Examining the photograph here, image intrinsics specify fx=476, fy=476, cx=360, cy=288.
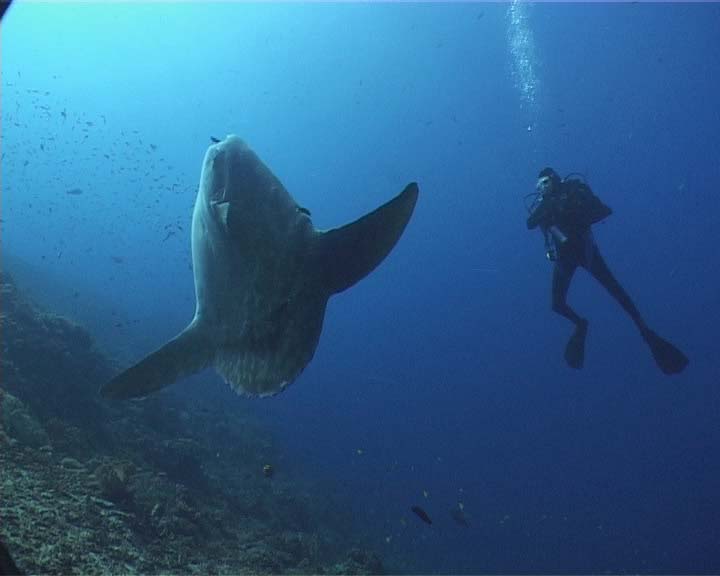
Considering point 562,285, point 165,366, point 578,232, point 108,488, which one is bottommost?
point 108,488

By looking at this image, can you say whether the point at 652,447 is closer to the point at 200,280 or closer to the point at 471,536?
the point at 471,536

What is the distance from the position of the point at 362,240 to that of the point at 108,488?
5.75 meters

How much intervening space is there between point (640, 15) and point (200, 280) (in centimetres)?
5047

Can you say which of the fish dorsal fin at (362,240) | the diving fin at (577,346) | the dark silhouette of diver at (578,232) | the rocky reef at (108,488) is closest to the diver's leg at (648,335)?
the dark silhouette of diver at (578,232)

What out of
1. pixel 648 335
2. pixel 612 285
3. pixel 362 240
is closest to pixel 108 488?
pixel 362 240

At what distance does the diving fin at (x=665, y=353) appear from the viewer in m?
10.4

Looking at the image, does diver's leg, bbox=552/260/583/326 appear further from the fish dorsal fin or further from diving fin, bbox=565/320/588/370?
the fish dorsal fin

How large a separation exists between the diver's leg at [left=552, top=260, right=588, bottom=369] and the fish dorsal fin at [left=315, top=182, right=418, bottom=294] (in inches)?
329

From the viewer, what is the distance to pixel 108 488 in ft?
22.0

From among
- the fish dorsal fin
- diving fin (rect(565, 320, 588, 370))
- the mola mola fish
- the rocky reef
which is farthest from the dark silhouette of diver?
the mola mola fish

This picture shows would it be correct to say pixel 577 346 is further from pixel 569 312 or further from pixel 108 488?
pixel 108 488

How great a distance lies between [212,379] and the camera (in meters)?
27.0

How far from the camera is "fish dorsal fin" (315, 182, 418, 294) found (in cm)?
338

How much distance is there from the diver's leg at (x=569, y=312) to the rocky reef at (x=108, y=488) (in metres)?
6.25
